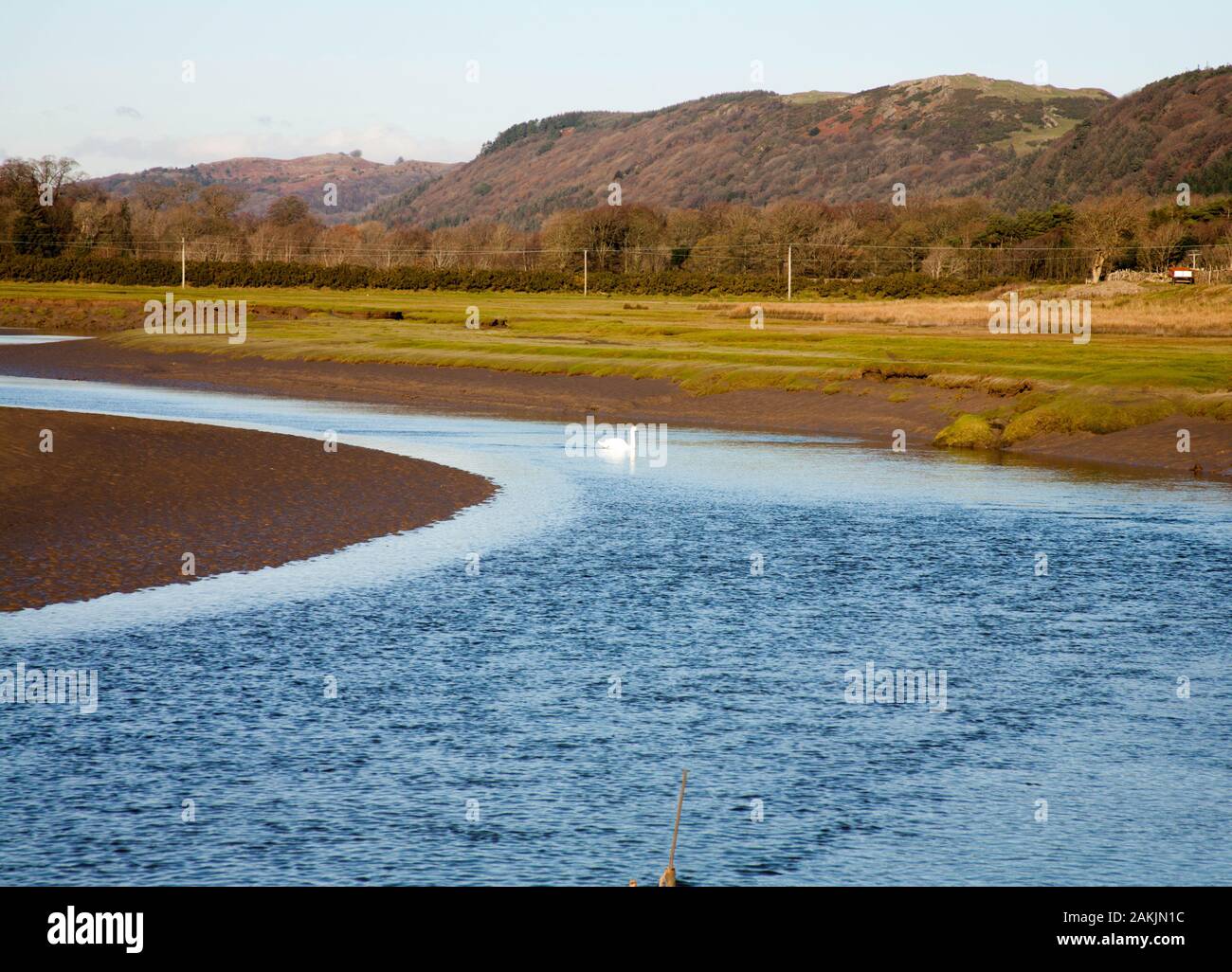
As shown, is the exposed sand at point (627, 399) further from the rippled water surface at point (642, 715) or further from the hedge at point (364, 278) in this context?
the hedge at point (364, 278)

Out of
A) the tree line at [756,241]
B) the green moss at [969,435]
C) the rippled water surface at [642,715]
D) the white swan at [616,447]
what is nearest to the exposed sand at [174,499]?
the rippled water surface at [642,715]

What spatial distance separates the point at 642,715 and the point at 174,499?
48.4ft

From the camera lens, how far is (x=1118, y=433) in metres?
41.4

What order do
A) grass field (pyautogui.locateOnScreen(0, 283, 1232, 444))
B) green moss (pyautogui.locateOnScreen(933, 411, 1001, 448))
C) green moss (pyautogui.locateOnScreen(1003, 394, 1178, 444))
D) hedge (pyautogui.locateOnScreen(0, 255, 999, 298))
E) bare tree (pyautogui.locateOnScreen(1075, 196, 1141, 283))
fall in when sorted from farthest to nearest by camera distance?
hedge (pyautogui.locateOnScreen(0, 255, 999, 298)), bare tree (pyautogui.locateOnScreen(1075, 196, 1141, 283)), grass field (pyautogui.locateOnScreen(0, 283, 1232, 444)), green moss (pyautogui.locateOnScreen(933, 411, 1001, 448)), green moss (pyautogui.locateOnScreen(1003, 394, 1178, 444))

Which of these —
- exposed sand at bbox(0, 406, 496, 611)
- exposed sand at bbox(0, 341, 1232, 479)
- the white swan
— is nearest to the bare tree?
exposed sand at bbox(0, 341, 1232, 479)

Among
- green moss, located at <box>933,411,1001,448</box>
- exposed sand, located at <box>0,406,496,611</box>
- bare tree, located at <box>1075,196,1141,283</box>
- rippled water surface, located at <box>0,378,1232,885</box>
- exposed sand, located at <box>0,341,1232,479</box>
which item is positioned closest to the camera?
rippled water surface, located at <box>0,378,1232,885</box>

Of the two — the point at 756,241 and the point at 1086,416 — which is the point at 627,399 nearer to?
the point at 1086,416

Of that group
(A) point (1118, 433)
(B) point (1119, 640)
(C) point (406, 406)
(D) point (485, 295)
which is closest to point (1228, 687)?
(B) point (1119, 640)

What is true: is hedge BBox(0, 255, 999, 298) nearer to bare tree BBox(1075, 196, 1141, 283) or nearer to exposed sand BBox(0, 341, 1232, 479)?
bare tree BBox(1075, 196, 1141, 283)

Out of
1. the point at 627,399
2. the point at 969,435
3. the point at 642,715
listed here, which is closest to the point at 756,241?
the point at 627,399

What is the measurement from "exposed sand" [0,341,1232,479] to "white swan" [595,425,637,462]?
540cm

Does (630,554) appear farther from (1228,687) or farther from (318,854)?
→ (318,854)

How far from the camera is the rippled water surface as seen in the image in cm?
1079

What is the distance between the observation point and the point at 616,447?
41812 millimetres
